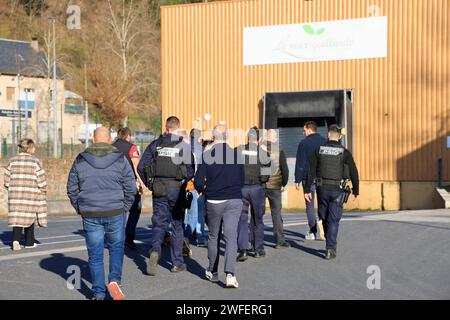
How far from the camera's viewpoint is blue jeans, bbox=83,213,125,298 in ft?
27.4

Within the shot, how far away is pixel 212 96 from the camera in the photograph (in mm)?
32219

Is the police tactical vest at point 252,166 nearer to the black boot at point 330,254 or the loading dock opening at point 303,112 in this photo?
the black boot at point 330,254

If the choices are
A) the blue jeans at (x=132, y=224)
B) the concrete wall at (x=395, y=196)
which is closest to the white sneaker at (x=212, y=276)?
the blue jeans at (x=132, y=224)

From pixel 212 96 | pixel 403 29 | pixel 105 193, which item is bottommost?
pixel 105 193

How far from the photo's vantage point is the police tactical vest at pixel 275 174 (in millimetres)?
12141

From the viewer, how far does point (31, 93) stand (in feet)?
185

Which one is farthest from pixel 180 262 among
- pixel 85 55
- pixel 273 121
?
pixel 85 55

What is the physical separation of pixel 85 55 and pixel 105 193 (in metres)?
66.2

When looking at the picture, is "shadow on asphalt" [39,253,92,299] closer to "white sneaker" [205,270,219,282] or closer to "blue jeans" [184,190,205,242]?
"white sneaker" [205,270,219,282]

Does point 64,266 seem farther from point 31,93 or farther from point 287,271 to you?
point 31,93

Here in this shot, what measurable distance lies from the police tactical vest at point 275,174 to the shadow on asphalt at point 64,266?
10.6 feet
